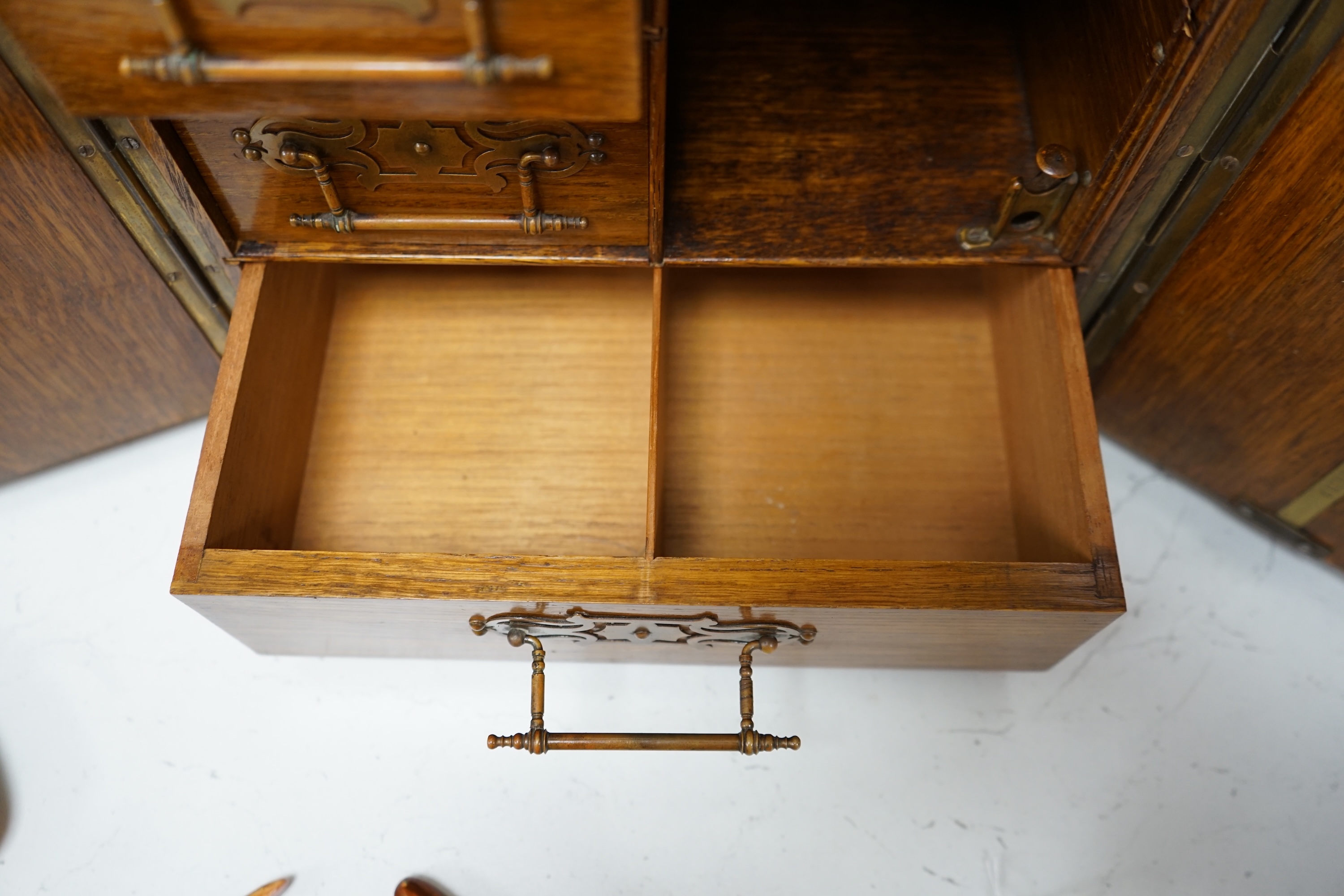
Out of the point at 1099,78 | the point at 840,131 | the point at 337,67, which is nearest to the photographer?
the point at 337,67

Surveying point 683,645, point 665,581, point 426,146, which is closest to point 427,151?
point 426,146

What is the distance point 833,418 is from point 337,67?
0.66 meters

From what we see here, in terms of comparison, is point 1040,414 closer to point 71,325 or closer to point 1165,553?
point 1165,553

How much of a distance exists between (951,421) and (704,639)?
400 millimetres

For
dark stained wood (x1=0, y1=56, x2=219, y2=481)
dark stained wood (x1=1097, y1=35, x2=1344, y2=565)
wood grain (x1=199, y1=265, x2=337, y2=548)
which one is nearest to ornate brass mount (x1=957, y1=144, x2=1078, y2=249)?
dark stained wood (x1=1097, y1=35, x2=1344, y2=565)

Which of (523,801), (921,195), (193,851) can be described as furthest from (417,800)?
(921,195)

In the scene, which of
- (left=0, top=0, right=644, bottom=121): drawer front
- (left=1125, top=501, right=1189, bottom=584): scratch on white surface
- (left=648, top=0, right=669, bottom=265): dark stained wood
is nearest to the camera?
(left=0, top=0, right=644, bottom=121): drawer front

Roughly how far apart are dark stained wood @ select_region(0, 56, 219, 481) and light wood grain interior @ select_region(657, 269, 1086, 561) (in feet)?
1.85

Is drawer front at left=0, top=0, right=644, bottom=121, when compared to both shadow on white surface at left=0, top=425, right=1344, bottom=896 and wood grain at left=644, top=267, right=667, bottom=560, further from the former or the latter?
shadow on white surface at left=0, top=425, right=1344, bottom=896

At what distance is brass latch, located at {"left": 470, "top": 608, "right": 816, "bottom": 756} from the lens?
33.5 inches

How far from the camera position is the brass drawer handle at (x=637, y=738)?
0.85 meters

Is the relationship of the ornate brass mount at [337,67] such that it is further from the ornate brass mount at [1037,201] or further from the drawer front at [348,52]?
the ornate brass mount at [1037,201]

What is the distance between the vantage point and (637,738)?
0.85 m

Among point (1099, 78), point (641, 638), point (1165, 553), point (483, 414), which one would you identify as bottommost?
point (641, 638)
